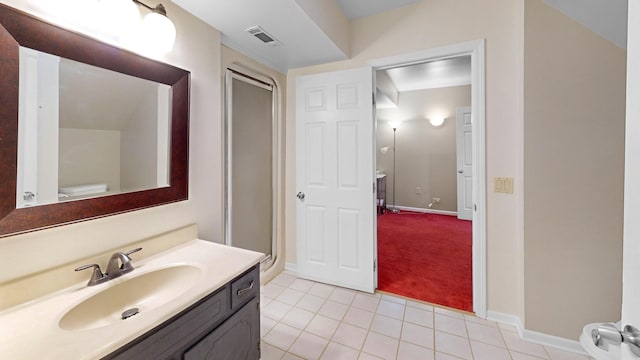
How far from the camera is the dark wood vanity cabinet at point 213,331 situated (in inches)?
32.4

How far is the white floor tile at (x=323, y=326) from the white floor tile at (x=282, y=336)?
0.34 feet

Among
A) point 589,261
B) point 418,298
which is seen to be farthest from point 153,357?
point 589,261

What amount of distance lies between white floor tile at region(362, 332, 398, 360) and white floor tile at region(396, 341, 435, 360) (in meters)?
0.04

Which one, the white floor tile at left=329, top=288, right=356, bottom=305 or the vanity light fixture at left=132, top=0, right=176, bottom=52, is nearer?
the vanity light fixture at left=132, top=0, right=176, bottom=52


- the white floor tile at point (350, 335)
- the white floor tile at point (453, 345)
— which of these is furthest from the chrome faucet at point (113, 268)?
the white floor tile at point (453, 345)

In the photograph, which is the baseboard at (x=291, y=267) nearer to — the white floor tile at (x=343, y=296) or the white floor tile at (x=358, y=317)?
the white floor tile at (x=343, y=296)

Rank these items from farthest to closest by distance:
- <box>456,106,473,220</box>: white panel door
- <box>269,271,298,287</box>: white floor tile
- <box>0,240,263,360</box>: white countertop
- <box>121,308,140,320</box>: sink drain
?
<box>456,106,473,220</box>: white panel door → <box>269,271,298,287</box>: white floor tile → <box>121,308,140,320</box>: sink drain → <box>0,240,263,360</box>: white countertop

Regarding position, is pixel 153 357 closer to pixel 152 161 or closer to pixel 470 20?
pixel 152 161

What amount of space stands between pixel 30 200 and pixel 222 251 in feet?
2.54

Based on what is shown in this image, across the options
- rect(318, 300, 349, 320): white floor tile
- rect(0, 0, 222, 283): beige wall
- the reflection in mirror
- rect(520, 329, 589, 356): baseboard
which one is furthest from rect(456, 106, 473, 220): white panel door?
the reflection in mirror

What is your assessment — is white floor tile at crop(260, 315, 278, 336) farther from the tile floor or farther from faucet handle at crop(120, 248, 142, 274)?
faucet handle at crop(120, 248, 142, 274)

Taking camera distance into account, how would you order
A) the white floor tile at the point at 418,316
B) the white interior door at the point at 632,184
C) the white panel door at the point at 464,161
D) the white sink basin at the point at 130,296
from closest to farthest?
the white interior door at the point at 632,184
the white sink basin at the point at 130,296
the white floor tile at the point at 418,316
the white panel door at the point at 464,161

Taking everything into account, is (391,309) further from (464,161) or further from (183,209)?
(464,161)

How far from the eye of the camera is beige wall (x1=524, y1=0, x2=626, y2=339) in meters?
1.51
